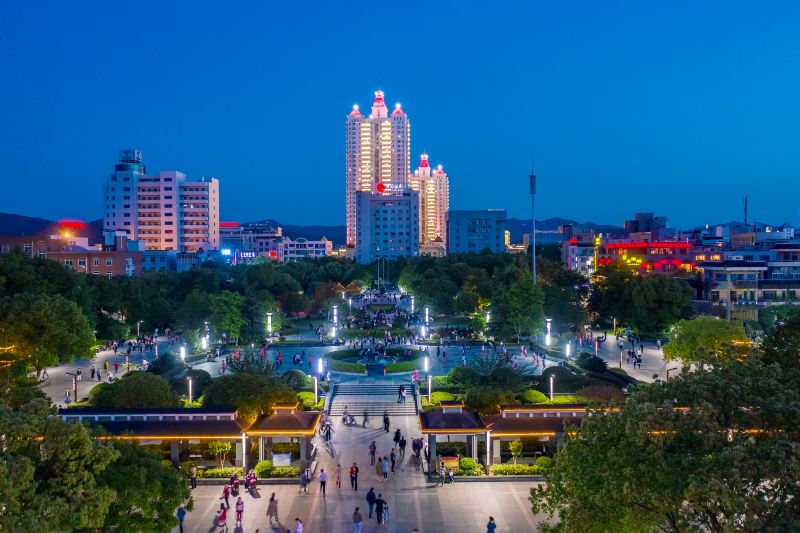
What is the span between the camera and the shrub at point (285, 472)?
24188 millimetres

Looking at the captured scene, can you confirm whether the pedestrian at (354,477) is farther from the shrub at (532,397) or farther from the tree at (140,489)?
the shrub at (532,397)

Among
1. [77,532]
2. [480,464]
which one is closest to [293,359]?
[480,464]

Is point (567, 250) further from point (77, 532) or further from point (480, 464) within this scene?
point (77, 532)

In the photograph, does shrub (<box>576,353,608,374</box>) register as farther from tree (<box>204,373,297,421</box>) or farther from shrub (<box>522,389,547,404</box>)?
tree (<box>204,373,297,421</box>)

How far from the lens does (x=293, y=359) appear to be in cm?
4778

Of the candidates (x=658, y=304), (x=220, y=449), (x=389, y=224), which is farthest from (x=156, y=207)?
(x=220, y=449)

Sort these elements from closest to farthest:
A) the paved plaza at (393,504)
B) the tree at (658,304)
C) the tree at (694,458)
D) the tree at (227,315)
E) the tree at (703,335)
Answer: the tree at (694,458) → the paved plaza at (393,504) → the tree at (703,335) → the tree at (227,315) → the tree at (658,304)

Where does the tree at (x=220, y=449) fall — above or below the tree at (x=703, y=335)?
below

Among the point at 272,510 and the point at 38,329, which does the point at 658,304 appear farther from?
the point at 38,329

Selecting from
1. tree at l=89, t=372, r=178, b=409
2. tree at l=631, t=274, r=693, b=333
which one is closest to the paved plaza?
tree at l=89, t=372, r=178, b=409

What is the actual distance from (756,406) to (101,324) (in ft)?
166

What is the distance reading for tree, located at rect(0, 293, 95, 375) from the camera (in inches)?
1158

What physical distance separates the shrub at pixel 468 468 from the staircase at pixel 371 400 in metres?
9.02

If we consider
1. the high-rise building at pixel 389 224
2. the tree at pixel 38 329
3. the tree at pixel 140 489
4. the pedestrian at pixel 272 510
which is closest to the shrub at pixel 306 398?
the tree at pixel 38 329
